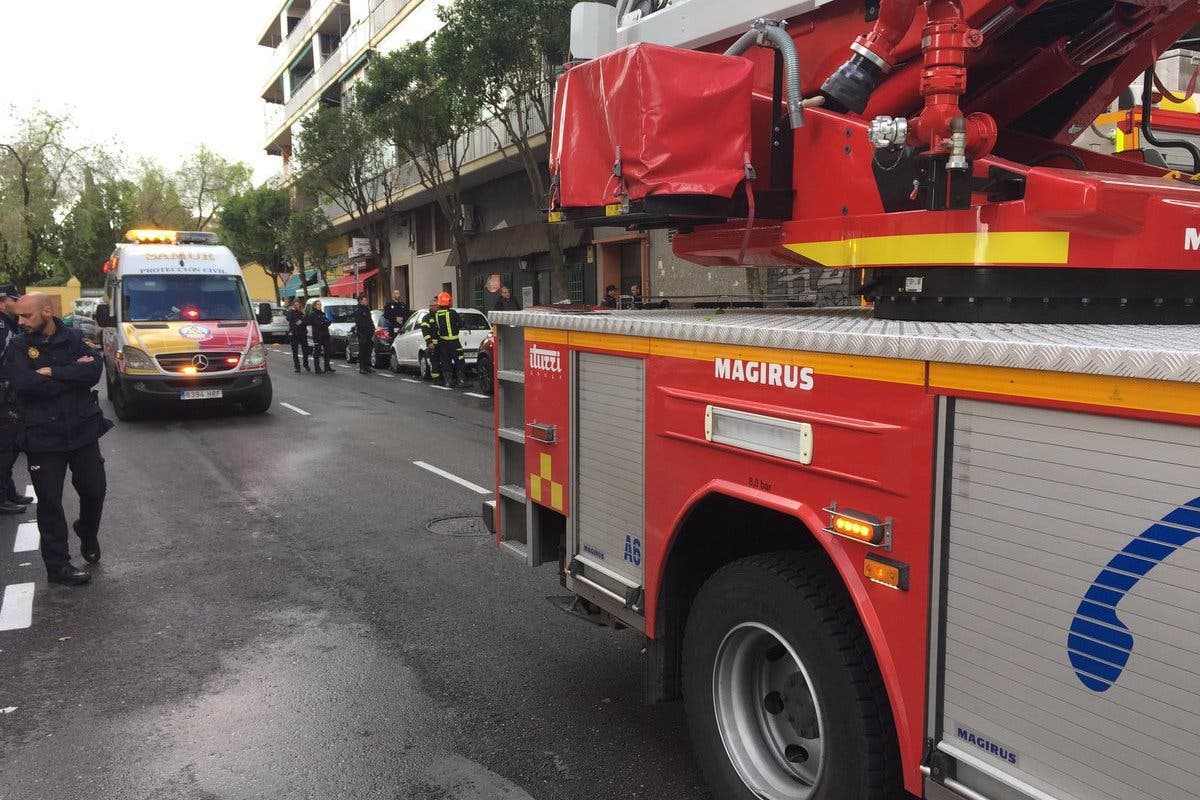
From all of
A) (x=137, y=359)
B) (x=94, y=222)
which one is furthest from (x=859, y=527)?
(x=94, y=222)

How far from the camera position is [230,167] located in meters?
61.4

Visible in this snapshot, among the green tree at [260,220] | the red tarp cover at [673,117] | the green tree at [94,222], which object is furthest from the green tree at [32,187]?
the red tarp cover at [673,117]

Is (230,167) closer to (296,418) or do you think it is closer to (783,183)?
(296,418)

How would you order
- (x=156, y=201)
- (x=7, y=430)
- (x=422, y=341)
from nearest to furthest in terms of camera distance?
(x=7, y=430), (x=422, y=341), (x=156, y=201)

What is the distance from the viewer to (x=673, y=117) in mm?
3492

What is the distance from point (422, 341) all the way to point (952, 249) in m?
17.8

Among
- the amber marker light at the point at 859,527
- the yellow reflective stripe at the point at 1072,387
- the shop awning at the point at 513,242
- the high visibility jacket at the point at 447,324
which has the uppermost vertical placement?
the shop awning at the point at 513,242

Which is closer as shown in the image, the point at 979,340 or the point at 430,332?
the point at 979,340

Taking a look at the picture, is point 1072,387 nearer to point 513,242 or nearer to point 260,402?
point 260,402

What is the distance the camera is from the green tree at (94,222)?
49.9 meters

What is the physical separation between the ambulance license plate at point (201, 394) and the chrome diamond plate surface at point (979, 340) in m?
11.2

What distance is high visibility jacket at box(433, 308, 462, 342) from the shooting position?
17.6 meters

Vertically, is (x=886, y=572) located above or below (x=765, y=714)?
above

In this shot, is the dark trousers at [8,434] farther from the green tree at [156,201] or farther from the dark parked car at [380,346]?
the green tree at [156,201]
